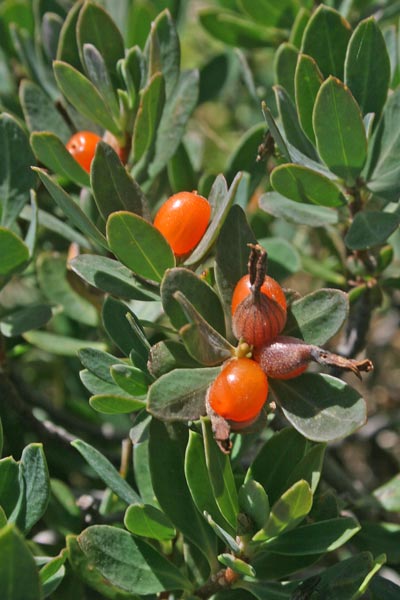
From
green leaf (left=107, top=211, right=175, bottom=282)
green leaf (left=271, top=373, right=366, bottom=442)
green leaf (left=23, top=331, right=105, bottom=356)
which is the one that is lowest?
green leaf (left=23, top=331, right=105, bottom=356)

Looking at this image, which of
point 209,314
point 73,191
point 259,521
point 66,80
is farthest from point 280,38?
point 259,521

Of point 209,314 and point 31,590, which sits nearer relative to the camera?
point 31,590

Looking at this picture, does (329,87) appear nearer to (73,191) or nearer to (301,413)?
(301,413)

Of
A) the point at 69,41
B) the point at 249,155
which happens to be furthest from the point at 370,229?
A: the point at 69,41

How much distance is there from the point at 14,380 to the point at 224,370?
45.0 inches

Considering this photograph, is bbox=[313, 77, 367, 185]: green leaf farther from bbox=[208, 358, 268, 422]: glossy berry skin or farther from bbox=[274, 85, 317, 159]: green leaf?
bbox=[208, 358, 268, 422]: glossy berry skin

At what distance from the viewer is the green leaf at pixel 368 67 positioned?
171 cm

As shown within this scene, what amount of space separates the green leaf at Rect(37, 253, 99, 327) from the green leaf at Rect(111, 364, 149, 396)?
2.54 ft

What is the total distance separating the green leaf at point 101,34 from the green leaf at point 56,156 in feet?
1.01

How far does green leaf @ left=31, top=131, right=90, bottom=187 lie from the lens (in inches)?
67.7

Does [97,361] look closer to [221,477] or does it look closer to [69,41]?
[221,477]

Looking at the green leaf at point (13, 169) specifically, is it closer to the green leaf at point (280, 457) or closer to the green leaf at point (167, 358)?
the green leaf at point (167, 358)

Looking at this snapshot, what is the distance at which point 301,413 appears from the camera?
1483 millimetres

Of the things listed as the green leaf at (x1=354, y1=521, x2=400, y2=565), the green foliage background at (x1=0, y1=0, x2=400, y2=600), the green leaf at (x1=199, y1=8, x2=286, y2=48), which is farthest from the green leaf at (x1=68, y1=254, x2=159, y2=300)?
the green leaf at (x1=199, y1=8, x2=286, y2=48)
